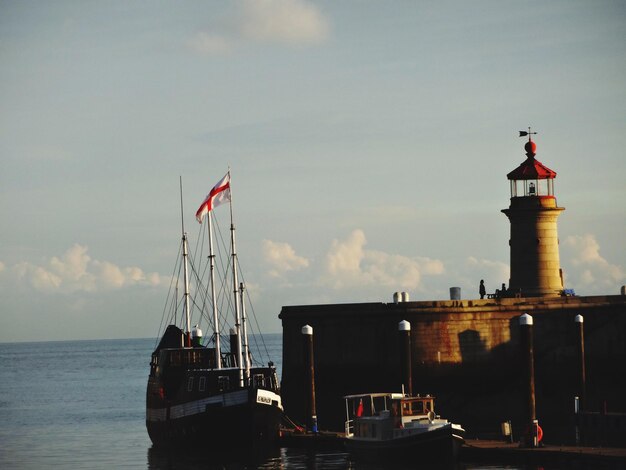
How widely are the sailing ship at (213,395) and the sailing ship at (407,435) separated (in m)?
6.26

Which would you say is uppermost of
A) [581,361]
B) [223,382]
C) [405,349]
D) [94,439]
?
[405,349]

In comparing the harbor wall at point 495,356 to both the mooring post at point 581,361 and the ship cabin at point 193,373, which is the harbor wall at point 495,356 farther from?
the ship cabin at point 193,373

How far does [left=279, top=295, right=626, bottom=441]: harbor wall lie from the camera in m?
51.3

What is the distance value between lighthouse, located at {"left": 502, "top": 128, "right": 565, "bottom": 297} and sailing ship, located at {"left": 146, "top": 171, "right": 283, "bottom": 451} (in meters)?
12.3

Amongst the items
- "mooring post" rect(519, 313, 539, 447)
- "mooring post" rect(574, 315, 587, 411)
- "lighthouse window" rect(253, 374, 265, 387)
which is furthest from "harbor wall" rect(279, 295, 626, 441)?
"mooring post" rect(519, 313, 539, 447)

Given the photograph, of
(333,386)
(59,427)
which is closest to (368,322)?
(333,386)

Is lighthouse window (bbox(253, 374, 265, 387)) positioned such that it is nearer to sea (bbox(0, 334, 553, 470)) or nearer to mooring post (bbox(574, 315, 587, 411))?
sea (bbox(0, 334, 553, 470))

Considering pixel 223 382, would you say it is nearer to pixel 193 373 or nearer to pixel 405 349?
pixel 193 373

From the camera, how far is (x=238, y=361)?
5103cm

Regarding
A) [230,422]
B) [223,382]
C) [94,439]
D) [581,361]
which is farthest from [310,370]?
[94,439]

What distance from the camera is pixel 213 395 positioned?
50219mm

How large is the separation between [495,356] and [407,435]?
426 inches

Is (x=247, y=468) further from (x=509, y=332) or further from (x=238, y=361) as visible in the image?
(x=509, y=332)

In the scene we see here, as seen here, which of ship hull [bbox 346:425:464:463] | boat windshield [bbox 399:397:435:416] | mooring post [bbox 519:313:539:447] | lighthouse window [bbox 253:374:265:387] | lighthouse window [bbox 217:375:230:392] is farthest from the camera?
lighthouse window [bbox 217:375:230:392]
